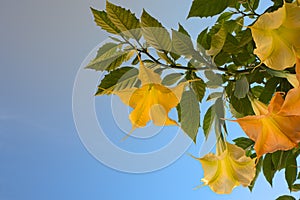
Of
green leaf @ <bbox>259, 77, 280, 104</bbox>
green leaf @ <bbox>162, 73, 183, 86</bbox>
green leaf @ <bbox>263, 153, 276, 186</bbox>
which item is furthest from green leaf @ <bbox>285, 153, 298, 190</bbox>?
green leaf @ <bbox>162, 73, 183, 86</bbox>

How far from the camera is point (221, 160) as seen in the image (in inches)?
17.7

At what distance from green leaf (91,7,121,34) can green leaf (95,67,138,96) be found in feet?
0.15

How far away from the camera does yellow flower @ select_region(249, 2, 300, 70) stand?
0.35 meters

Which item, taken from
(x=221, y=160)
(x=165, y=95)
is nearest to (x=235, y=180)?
(x=221, y=160)

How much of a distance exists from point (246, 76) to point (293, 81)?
8cm

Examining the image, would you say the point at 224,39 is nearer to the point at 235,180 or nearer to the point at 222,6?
the point at 222,6

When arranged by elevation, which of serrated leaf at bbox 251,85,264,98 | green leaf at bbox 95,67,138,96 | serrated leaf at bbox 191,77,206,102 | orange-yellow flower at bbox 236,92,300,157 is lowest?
orange-yellow flower at bbox 236,92,300,157

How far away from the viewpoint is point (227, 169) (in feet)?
1.48

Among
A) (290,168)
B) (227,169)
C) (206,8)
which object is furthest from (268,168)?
(206,8)

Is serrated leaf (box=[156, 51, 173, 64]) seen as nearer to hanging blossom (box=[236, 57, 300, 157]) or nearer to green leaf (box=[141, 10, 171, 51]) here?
green leaf (box=[141, 10, 171, 51])

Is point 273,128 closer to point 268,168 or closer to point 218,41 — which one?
point 218,41

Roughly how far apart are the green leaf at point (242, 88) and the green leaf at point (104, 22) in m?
0.15

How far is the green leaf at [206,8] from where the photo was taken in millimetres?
445

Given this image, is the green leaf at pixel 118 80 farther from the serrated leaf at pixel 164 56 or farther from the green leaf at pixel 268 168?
the green leaf at pixel 268 168
